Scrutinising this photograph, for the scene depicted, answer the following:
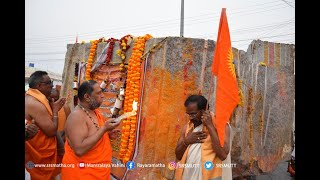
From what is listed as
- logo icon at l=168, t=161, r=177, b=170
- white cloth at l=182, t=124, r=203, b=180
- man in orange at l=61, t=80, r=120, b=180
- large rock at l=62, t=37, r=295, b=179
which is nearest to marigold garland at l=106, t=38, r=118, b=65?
large rock at l=62, t=37, r=295, b=179

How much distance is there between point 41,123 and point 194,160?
1780 millimetres

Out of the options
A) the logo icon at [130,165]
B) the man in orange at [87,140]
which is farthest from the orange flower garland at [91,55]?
the man in orange at [87,140]

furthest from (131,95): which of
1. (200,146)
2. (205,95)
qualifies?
(200,146)

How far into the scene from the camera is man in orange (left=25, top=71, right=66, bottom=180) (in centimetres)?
367

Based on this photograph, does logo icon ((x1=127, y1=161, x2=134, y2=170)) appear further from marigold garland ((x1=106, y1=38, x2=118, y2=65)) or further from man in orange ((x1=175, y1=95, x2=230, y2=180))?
marigold garland ((x1=106, y1=38, x2=118, y2=65))

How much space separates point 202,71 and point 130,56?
3.60 ft

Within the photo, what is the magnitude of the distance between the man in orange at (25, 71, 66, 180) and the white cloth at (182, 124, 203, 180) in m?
1.61

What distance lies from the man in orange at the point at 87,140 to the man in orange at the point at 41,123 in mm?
504

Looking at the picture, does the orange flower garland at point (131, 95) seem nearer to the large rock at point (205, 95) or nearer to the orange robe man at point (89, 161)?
the large rock at point (205, 95)

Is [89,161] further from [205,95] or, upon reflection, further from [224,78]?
[205,95]

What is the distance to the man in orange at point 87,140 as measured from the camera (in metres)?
3.19

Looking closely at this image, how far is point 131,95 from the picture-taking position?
448 centimetres
